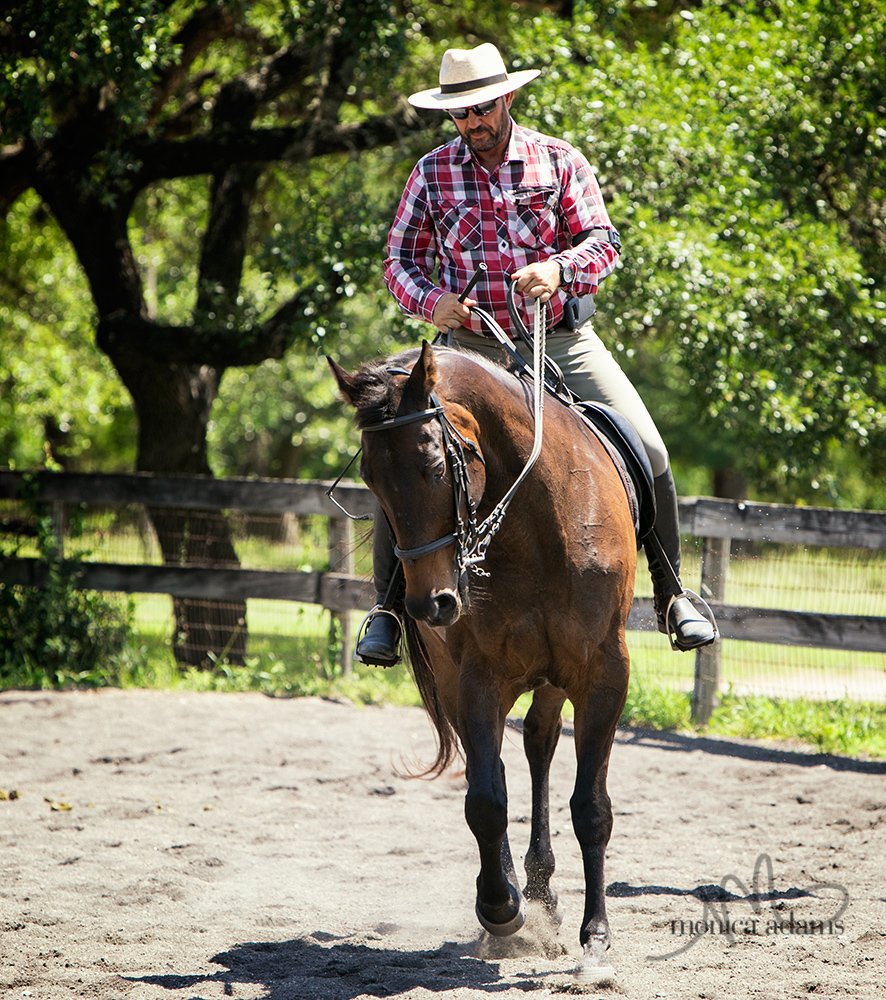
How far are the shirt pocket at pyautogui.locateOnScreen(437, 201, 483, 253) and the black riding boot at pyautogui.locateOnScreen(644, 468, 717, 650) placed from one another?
1247 millimetres

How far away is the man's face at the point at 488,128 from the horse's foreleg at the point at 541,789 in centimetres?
222

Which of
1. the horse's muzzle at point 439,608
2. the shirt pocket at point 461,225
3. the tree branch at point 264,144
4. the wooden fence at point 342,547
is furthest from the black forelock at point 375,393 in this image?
the tree branch at point 264,144

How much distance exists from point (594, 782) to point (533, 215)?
214 cm

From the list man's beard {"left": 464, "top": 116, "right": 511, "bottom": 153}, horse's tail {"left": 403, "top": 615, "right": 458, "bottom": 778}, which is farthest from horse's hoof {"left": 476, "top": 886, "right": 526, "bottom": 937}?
man's beard {"left": 464, "top": 116, "right": 511, "bottom": 153}

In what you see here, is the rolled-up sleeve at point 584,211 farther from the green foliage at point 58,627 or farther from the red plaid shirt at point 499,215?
the green foliage at point 58,627

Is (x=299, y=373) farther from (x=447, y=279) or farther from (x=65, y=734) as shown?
(x=447, y=279)

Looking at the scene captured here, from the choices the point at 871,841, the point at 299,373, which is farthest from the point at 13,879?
the point at 299,373

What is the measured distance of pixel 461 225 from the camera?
3.84 meters

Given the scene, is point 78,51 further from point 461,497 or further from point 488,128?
point 461,497

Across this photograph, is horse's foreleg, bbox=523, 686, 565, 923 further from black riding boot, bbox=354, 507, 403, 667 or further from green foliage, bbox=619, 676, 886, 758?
green foliage, bbox=619, 676, 886, 758

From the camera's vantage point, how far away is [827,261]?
7.64 metres

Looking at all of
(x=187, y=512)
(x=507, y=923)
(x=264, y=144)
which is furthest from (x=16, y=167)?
(x=507, y=923)

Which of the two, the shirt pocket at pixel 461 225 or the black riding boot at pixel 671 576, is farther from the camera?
the black riding boot at pixel 671 576

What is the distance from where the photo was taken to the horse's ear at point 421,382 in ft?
9.34
